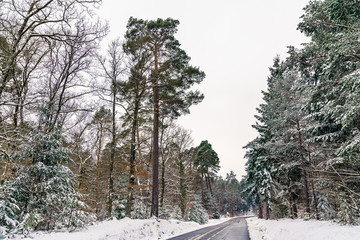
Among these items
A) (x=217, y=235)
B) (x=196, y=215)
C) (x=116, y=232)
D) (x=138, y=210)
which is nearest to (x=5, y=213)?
(x=116, y=232)

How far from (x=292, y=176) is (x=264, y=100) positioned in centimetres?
1140

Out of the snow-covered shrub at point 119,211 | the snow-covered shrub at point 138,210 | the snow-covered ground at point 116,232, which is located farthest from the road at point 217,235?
the snow-covered shrub at point 119,211

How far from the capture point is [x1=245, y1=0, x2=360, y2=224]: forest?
7.52 m

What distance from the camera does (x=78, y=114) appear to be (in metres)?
16.1

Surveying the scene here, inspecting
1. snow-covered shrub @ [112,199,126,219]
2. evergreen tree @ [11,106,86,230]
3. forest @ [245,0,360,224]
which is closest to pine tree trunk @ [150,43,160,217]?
evergreen tree @ [11,106,86,230]

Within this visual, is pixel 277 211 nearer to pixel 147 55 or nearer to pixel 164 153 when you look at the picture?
pixel 164 153

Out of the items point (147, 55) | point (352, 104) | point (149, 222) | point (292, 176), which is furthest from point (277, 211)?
point (147, 55)

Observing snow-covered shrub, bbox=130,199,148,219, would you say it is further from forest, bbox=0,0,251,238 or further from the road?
the road

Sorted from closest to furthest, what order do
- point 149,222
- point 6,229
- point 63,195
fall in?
point 6,229 → point 63,195 → point 149,222

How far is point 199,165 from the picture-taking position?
4316 cm

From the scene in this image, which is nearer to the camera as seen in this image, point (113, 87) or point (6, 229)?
point (6, 229)

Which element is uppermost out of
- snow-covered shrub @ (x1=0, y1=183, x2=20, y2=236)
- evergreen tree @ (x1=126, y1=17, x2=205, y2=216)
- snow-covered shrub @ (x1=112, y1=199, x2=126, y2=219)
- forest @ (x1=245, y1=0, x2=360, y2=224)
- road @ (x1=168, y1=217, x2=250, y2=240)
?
evergreen tree @ (x1=126, y1=17, x2=205, y2=216)

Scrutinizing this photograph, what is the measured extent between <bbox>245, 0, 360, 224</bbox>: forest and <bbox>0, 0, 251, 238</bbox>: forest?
733cm

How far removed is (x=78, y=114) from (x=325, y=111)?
54.0 ft
